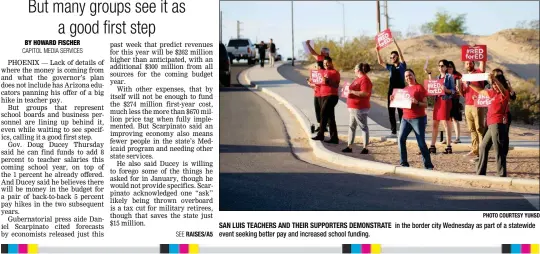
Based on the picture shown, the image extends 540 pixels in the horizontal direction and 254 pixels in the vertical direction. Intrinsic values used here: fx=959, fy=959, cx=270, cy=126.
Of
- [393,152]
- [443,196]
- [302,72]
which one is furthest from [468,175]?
[302,72]

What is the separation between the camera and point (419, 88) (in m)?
13.3

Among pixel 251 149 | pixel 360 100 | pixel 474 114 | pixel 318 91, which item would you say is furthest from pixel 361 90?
pixel 251 149

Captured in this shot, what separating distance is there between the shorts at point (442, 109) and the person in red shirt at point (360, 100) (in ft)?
3.75

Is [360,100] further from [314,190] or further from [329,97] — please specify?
[314,190]

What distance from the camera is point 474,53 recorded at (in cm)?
1330

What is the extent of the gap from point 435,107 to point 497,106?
3077mm

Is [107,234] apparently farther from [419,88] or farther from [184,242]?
[419,88]

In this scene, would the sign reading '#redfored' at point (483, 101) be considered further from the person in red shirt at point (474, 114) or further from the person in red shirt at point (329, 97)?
the person in red shirt at point (329, 97)

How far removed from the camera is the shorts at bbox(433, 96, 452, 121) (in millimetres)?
15562

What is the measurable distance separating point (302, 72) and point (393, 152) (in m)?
27.3

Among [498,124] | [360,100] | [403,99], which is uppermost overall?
[403,99]

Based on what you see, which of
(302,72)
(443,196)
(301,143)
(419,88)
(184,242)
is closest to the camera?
(184,242)

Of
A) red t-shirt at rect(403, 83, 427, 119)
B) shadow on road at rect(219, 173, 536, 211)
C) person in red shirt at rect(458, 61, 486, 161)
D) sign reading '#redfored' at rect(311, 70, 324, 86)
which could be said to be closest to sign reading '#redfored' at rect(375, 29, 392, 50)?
red t-shirt at rect(403, 83, 427, 119)

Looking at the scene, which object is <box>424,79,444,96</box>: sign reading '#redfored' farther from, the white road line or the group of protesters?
the white road line
